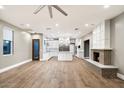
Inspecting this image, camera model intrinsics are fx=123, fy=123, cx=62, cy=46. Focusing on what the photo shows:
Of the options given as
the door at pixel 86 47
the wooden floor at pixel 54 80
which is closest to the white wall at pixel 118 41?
the wooden floor at pixel 54 80

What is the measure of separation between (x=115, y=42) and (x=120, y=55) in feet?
2.30

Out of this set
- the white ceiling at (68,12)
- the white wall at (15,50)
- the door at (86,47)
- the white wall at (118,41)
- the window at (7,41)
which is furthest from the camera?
the door at (86,47)

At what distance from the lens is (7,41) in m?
6.98

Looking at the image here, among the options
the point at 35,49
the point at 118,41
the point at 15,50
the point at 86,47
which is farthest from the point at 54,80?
the point at 86,47

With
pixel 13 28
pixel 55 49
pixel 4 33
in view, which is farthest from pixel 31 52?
pixel 55 49

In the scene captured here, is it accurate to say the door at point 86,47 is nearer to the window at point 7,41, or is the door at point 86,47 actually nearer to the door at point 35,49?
the door at point 35,49

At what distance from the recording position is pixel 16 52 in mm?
7973

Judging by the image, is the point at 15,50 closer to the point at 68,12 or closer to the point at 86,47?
the point at 68,12

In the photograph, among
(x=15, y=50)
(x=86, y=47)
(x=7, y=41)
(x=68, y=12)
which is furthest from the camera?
(x=86, y=47)

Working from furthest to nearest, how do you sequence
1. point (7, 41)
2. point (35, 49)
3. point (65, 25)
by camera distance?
point (35, 49)
point (65, 25)
point (7, 41)

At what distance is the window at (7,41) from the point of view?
21.7ft

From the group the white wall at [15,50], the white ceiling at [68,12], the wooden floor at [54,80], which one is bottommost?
the wooden floor at [54,80]
